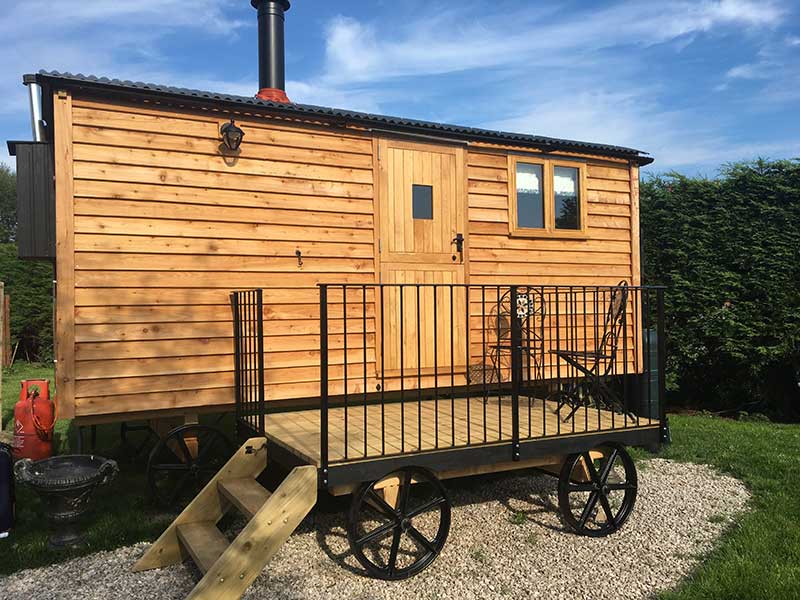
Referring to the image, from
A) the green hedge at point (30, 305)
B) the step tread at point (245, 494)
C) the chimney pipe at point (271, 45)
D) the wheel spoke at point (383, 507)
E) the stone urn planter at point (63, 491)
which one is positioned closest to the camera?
the step tread at point (245, 494)

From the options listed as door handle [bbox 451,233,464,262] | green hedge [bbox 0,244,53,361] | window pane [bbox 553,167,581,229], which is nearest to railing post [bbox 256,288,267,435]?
door handle [bbox 451,233,464,262]

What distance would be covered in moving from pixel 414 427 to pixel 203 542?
1.69 meters

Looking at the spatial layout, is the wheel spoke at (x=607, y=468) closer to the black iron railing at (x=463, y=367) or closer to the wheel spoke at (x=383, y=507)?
the black iron railing at (x=463, y=367)

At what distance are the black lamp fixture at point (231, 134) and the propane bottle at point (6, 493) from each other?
298 centimetres

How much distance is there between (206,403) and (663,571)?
→ 12.0 feet

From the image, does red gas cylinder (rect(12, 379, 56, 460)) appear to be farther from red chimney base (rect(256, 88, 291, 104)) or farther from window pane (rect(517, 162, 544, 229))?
window pane (rect(517, 162, 544, 229))

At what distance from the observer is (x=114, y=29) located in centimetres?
982

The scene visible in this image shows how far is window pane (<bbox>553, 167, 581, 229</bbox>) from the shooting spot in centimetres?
672

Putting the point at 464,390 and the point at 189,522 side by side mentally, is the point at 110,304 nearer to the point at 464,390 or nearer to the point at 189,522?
the point at 189,522

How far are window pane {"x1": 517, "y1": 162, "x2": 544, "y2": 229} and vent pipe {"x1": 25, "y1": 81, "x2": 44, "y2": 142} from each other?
4.62 m

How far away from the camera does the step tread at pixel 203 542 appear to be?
3456mm

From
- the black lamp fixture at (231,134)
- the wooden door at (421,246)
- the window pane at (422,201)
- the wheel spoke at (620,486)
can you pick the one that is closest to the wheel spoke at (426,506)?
the wheel spoke at (620,486)

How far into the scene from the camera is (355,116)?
221 inches

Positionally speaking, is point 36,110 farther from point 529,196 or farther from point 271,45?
point 529,196
